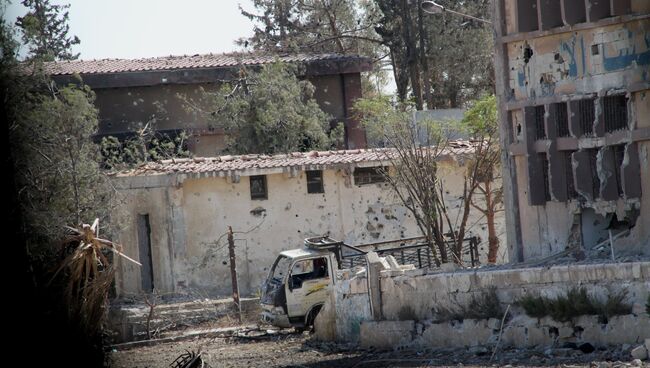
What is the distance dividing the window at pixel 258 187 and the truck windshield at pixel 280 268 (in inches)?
162

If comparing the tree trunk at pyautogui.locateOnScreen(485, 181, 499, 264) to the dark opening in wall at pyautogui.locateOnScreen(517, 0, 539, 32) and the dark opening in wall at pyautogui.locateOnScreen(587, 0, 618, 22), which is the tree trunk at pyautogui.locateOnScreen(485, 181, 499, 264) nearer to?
the dark opening in wall at pyautogui.locateOnScreen(517, 0, 539, 32)

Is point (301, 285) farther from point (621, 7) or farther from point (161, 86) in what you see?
point (161, 86)

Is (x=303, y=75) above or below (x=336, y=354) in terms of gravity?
above

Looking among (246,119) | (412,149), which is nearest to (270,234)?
(412,149)

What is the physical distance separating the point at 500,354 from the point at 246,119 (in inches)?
751

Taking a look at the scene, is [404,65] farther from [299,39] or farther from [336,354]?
[336,354]

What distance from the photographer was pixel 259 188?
30891 millimetres

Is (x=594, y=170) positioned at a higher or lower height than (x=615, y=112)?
lower

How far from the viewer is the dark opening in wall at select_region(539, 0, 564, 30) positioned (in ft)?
69.5

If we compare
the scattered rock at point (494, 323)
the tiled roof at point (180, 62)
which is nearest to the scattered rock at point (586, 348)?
the scattered rock at point (494, 323)

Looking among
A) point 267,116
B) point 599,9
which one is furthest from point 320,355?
point 267,116

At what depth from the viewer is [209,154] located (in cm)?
3931

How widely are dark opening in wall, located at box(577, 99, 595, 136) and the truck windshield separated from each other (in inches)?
299

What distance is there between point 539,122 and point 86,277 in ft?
27.3
